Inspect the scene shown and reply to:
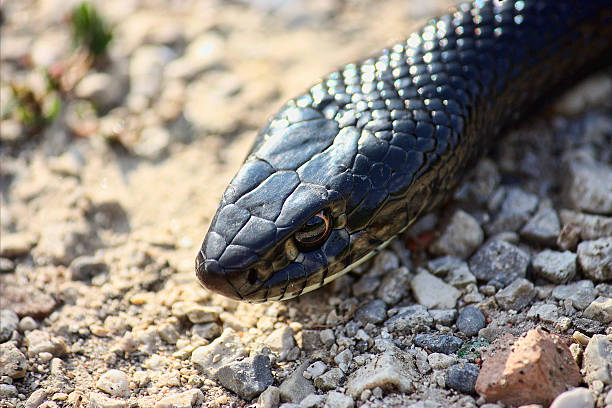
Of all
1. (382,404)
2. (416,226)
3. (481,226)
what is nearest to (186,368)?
(382,404)

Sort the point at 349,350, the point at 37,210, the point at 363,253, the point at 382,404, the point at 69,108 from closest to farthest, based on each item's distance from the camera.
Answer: the point at 382,404 < the point at 349,350 < the point at 363,253 < the point at 37,210 < the point at 69,108

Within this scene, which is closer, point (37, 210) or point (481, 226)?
point (481, 226)

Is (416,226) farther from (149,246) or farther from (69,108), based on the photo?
(69,108)

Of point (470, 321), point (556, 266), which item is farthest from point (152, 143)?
point (556, 266)

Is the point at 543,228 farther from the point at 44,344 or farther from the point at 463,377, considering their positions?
the point at 44,344

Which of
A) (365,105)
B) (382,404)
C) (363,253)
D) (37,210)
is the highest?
(365,105)

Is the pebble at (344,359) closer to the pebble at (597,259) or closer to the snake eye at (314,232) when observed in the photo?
the snake eye at (314,232)

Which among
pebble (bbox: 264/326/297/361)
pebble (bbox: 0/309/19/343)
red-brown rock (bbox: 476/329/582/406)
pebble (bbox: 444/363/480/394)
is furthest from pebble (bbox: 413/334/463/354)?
pebble (bbox: 0/309/19/343)
